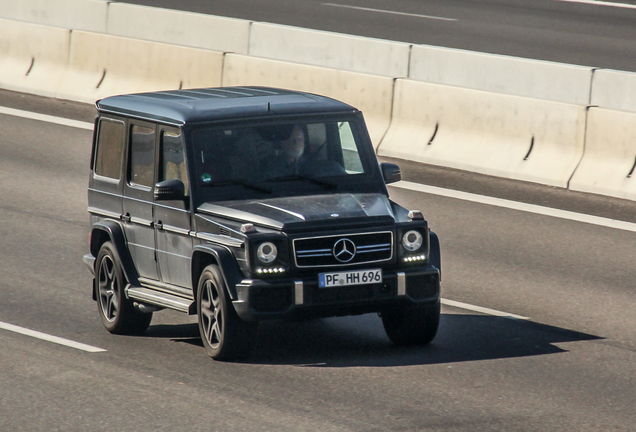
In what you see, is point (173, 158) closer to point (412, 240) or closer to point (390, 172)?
point (390, 172)

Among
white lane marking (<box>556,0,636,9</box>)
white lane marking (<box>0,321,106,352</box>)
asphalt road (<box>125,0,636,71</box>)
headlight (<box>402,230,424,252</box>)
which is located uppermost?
white lane marking (<box>556,0,636,9</box>)

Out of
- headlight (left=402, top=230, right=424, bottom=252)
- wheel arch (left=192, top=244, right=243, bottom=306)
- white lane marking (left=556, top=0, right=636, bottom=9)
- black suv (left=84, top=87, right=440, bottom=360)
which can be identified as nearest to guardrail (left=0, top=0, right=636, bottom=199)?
black suv (left=84, top=87, right=440, bottom=360)

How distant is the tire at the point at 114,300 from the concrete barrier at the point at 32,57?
38.5 feet

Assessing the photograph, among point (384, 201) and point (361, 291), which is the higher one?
point (384, 201)

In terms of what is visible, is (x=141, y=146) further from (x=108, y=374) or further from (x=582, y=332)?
(x=582, y=332)

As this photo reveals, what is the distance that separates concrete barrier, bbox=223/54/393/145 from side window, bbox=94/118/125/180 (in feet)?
24.4

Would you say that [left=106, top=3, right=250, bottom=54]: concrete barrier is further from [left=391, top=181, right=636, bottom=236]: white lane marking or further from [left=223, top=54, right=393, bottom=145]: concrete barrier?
[left=391, top=181, right=636, bottom=236]: white lane marking

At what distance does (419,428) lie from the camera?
7082 mm

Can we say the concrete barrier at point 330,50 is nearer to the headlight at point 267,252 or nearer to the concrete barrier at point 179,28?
the concrete barrier at point 179,28

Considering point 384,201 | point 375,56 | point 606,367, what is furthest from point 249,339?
point 375,56

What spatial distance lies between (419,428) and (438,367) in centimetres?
144

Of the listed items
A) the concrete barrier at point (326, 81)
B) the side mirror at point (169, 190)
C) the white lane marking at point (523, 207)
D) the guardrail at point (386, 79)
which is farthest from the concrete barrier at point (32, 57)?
the side mirror at point (169, 190)

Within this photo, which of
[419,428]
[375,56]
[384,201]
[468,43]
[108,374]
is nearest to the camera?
[419,428]

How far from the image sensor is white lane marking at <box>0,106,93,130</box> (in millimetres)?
19000
